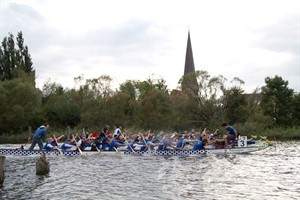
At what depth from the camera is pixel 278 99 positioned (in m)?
65.8

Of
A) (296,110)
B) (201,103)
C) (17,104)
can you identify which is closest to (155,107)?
(201,103)

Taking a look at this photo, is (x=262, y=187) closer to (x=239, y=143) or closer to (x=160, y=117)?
(x=239, y=143)

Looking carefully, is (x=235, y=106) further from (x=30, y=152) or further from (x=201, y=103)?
(x=30, y=152)

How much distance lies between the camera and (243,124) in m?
54.9

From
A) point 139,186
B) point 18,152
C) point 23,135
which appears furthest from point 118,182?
point 23,135

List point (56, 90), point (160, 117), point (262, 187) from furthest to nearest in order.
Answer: point (56, 90) → point (160, 117) → point (262, 187)

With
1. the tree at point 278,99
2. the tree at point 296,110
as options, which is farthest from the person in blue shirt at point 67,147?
the tree at point 296,110

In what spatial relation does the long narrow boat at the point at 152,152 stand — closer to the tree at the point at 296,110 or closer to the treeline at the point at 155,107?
the treeline at the point at 155,107

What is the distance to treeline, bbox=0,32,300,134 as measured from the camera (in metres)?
55.9

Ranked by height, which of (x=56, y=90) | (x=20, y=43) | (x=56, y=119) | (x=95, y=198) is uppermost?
(x=20, y=43)

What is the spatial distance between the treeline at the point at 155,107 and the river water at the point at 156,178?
94.5 feet

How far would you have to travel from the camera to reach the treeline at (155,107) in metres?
55.9

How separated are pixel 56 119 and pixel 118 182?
50.3 meters

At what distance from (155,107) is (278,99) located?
21618 millimetres
